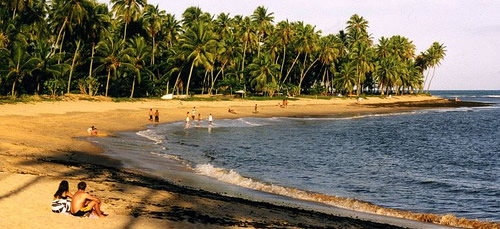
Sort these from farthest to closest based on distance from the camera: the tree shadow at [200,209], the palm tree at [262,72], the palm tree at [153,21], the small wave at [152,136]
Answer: the palm tree at [262,72]
the palm tree at [153,21]
the small wave at [152,136]
the tree shadow at [200,209]

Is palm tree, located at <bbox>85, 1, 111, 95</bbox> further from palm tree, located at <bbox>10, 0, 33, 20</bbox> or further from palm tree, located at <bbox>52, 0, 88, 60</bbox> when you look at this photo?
palm tree, located at <bbox>10, 0, 33, 20</bbox>

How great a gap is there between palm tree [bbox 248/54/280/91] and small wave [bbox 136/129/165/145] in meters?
48.9

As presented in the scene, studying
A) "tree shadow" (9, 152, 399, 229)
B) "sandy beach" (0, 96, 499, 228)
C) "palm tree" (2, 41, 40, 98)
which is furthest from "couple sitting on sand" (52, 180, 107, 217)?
"palm tree" (2, 41, 40, 98)

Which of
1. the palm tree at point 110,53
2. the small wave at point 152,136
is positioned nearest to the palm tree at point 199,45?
the palm tree at point 110,53

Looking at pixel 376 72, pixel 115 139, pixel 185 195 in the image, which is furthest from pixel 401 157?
pixel 376 72

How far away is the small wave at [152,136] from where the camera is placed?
3353 cm

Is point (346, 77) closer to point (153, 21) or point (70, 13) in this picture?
point (153, 21)

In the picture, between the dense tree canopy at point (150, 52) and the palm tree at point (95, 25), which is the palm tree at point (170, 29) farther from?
the palm tree at point (95, 25)

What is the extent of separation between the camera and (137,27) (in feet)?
265

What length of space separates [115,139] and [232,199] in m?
19.1

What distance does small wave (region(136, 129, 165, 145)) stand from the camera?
33.5 metres

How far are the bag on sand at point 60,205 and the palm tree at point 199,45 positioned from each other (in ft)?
201

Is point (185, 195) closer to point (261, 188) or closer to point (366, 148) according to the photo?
point (261, 188)

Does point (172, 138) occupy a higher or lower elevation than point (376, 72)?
lower
